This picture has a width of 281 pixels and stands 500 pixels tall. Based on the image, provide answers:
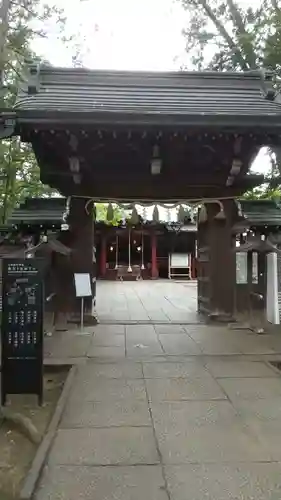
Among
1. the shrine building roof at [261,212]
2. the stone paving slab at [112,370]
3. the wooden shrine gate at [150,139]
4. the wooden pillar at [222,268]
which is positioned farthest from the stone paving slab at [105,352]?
the shrine building roof at [261,212]

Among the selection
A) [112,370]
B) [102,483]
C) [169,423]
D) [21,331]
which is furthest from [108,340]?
[102,483]

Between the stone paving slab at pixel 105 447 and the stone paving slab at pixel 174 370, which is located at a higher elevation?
the stone paving slab at pixel 174 370

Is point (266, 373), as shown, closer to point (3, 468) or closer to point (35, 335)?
point (35, 335)

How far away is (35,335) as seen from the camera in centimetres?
509

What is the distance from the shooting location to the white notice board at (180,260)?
93.9 feet

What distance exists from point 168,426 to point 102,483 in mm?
1232

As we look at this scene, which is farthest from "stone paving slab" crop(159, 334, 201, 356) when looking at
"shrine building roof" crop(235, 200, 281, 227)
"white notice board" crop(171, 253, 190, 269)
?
"white notice board" crop(171, 253, 190, 269)

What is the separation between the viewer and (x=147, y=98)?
9.08m

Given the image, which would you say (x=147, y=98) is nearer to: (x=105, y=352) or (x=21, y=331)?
(x=105, y=352)

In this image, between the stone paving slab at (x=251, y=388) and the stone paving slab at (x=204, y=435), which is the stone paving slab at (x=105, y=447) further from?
the stone paving slab at (x=251, y=388)

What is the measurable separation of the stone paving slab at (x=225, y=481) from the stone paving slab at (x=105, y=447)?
0.34 metres

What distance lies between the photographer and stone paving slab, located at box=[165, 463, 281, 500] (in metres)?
3.09

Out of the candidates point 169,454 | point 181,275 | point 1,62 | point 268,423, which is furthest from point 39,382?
point 181,275

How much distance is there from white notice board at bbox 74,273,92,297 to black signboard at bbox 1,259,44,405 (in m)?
4.01
